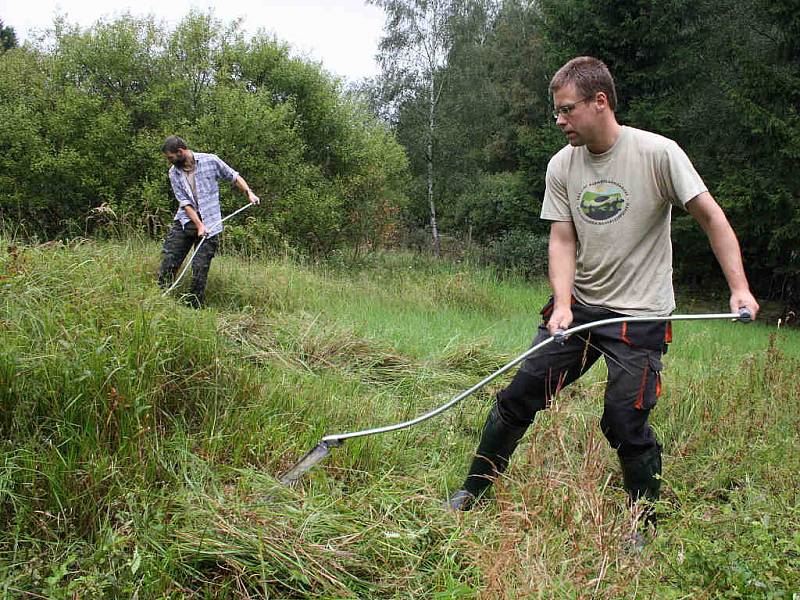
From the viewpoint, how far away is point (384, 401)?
13.3 feet

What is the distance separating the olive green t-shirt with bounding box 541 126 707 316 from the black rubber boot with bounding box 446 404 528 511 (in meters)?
0.62

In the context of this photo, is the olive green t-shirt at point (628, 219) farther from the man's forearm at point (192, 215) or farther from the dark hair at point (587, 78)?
the man's forearm at point (192, 215)

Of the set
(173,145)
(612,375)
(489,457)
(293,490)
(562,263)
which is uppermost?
(173,145)

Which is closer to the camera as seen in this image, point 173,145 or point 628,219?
point 628,219

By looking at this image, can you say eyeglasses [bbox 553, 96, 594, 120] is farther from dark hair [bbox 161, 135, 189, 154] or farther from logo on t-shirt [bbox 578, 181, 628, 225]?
dark hair [bbox 161, 135, 189, 154]

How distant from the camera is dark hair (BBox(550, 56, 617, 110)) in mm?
2625

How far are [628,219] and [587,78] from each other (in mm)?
556

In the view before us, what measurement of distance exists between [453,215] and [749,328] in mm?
12392

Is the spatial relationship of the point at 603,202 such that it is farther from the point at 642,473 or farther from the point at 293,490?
the point at 293,490

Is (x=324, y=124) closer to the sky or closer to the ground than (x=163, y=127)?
closer to the sky

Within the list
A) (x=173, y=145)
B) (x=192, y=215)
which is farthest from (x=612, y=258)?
(x=173, y=145)

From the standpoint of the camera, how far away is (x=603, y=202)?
Answer: 2727 mm

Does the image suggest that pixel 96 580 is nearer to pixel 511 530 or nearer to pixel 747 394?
pixel 511 530

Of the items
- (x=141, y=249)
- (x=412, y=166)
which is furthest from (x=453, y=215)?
(x=141, y=249)
